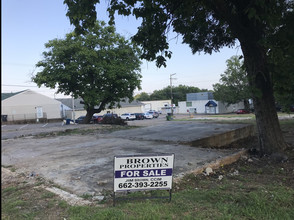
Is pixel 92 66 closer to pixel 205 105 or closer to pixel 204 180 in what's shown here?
pixel 204 180

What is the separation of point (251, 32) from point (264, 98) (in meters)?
2.16

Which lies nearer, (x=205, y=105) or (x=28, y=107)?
(x=28, y=107)

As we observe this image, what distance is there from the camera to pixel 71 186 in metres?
5.47

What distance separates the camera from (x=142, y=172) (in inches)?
175

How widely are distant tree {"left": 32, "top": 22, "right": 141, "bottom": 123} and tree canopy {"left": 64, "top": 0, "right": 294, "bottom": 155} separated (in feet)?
53.5

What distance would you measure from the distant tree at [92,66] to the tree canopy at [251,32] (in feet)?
53.5

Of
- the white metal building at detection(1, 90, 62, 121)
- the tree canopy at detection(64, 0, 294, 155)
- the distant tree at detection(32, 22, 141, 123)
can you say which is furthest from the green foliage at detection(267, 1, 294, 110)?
the white metal building at detection(1, 90, 62, 121)

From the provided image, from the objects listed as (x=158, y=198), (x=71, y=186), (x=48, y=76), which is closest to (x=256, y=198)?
(x=158, y=198)

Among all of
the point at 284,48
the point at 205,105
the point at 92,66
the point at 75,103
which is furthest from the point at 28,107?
the point at 284,48

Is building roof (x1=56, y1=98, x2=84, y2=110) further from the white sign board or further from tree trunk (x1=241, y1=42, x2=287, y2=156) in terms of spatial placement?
tree trunk (x1=241, y1=42, x2=287, y2=156)

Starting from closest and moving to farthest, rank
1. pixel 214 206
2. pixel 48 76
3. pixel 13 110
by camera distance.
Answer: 1. pixel 214 206
2. pixel 48 76
3. pixel 13 110

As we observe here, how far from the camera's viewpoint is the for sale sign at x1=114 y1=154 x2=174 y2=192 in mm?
4355

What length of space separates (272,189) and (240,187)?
59 cm

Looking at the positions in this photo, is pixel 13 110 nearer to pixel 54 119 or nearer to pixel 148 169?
pixel 54 119
